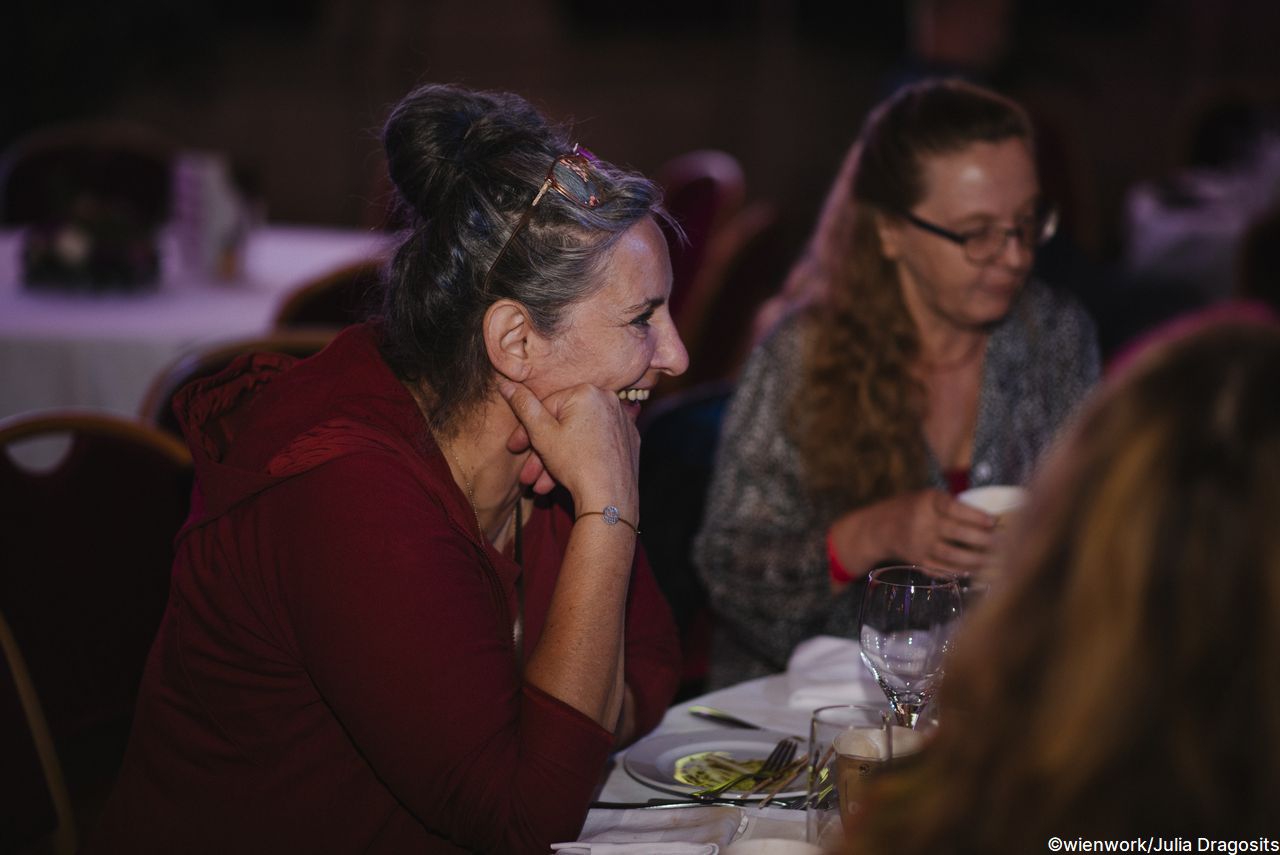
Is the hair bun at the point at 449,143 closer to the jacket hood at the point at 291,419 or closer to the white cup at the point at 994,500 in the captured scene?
the jacket hood at the point at 291,419

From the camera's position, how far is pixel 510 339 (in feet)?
5.09

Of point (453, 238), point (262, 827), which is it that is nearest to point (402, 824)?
point (262, 827)

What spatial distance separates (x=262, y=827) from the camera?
140cm

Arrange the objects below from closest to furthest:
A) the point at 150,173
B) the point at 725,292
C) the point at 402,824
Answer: the point at 402,824
the point at 725,292
the point at 150,173

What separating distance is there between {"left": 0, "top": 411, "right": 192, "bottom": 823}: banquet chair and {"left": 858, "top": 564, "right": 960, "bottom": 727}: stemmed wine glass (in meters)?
1.12

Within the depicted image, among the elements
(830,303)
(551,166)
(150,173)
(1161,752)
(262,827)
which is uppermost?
(551,166)

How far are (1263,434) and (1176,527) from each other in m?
0.07

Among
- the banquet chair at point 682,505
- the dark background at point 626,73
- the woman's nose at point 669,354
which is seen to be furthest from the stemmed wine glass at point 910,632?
the dark background at point 626,73

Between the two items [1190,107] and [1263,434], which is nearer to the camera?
[1263,434]

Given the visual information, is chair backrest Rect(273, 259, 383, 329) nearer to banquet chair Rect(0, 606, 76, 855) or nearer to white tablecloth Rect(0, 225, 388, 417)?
white tablecloth Rect(0, 225, 388, 417)

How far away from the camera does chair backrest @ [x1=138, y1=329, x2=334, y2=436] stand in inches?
86.8

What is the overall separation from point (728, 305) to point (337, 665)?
10.8 feet

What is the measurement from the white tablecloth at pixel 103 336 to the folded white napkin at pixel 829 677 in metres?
1.87

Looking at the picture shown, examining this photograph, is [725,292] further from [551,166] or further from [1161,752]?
[1161,752]
